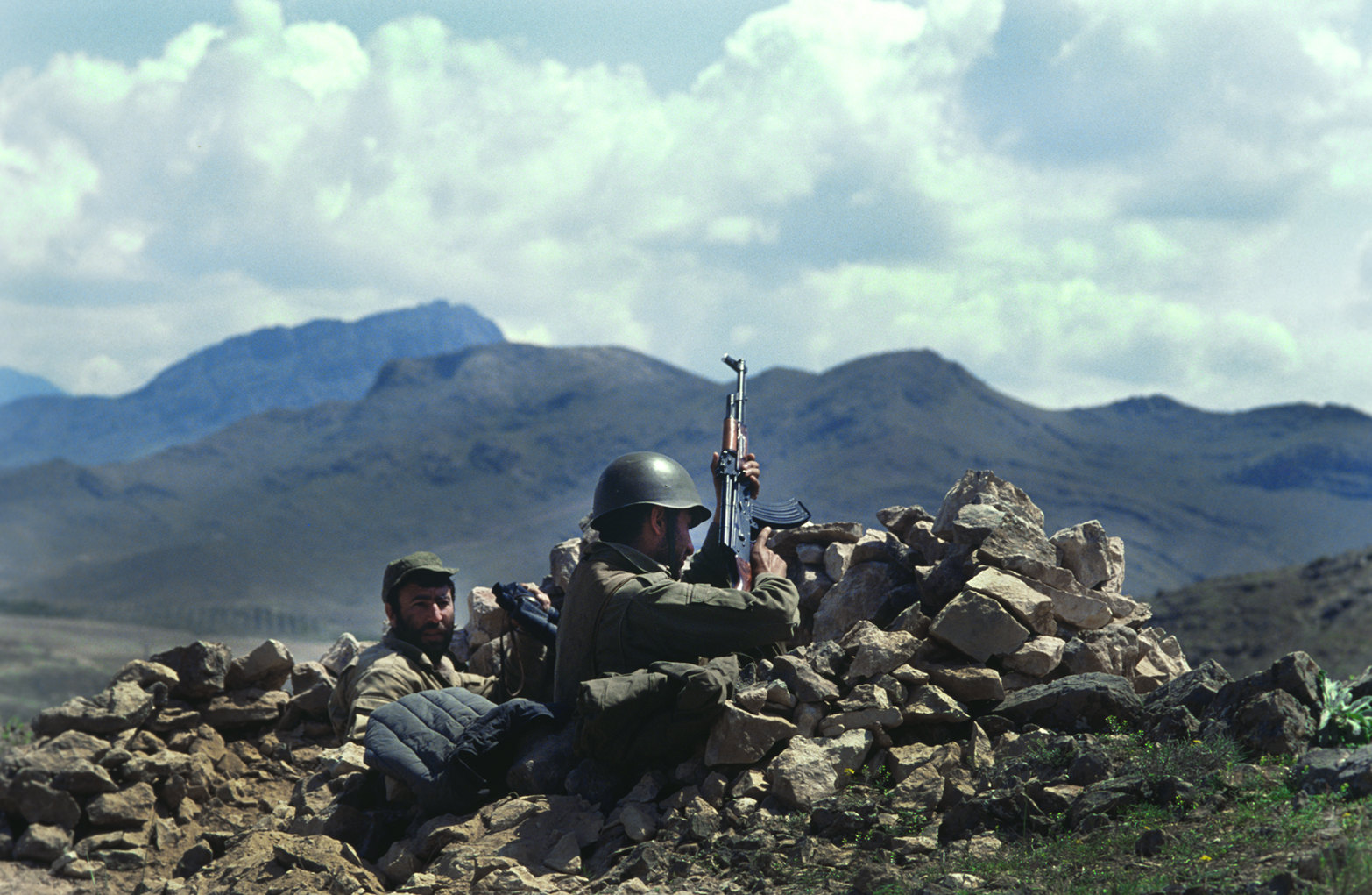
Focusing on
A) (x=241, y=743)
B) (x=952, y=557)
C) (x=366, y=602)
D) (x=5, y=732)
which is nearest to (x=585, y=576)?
(x=952, y=557)

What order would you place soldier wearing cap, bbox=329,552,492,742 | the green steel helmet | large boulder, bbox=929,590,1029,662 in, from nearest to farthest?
large boulder, bbox=929,590,1029,662 → the green steel helmet → soldier wearing cap, bbox=329,552,492,742

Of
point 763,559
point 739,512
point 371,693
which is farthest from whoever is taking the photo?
point 371,693

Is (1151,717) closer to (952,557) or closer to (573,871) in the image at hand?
(952,557)

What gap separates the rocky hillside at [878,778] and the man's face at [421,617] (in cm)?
85

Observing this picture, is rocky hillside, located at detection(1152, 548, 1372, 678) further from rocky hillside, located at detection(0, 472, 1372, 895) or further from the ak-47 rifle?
the ak-47 rifle

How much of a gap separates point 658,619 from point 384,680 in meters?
3.22

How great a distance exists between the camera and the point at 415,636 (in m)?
10.1

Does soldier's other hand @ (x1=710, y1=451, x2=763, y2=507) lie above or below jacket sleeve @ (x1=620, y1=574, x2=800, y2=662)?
above

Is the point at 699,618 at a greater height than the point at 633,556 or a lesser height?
lesser

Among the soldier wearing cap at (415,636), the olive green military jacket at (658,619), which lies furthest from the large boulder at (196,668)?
the olive green military jacket at (658,619)

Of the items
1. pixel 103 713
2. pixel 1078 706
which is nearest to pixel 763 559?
pixel 1078 706

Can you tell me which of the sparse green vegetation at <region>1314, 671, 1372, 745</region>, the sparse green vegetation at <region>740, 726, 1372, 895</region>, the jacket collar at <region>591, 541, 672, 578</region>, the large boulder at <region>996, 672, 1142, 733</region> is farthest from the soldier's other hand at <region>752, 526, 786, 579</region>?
the sparse green vegetation at <region>1314, 671, 1372, 745</region>

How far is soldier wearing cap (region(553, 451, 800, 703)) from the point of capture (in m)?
7.35

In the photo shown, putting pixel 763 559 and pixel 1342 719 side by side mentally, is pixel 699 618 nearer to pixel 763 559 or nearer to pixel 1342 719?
pixel 763 559
